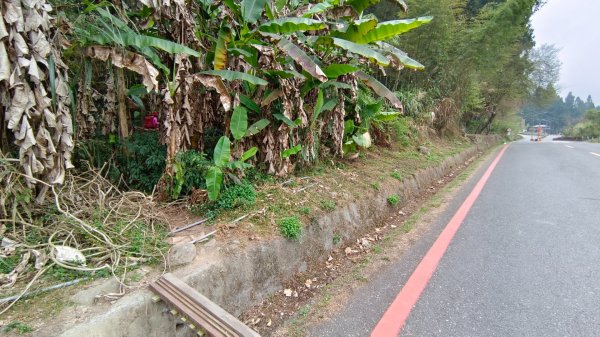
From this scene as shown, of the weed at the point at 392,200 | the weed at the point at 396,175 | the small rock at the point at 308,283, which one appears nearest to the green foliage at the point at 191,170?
the small rock at the point at 308,283

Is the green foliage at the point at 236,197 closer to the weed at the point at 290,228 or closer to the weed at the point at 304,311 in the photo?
the weed at the point at 290,228

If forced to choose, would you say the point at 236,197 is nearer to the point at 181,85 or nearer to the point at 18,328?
the point at 181,85

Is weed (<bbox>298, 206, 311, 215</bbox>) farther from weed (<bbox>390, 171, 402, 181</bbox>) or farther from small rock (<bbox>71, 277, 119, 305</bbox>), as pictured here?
weed (<bbox>390, 171, 402, 181</bbox>)

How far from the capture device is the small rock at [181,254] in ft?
7.69

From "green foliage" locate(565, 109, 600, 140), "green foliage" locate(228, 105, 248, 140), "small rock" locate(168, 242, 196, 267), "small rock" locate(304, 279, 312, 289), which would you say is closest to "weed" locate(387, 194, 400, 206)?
"small rock" locate(304, 279, 312, 289)

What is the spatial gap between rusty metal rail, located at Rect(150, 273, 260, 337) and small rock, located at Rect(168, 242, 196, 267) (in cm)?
22

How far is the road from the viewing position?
Answer: 86.4 inches

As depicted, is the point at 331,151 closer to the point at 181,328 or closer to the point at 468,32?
the point at 181,328

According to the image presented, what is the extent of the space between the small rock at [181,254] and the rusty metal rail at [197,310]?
22cm

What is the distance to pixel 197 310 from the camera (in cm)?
189

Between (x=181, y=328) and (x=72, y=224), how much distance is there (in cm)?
129

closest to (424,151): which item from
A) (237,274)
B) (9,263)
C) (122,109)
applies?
(237,274)

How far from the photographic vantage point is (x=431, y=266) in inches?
117

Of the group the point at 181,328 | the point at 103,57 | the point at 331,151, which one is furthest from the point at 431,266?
the point at 103,57
